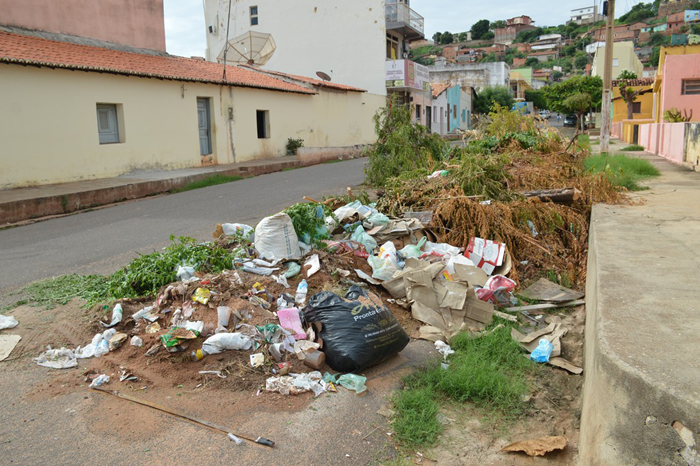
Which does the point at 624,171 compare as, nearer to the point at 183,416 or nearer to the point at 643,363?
the point at 643,363

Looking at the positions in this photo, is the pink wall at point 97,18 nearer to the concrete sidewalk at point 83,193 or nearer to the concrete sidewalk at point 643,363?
the concrete sidewalk at point 83,193

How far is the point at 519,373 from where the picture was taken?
13.3 feet

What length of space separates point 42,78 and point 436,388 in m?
12.8

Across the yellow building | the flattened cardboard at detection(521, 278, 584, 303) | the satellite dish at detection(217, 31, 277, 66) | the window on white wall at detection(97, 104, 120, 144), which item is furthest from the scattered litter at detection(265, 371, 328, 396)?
the yellow building

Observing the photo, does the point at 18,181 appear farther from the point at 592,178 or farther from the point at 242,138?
the point at 592,178

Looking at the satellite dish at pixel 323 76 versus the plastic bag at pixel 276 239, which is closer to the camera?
the plastic bag at pixel 276 239

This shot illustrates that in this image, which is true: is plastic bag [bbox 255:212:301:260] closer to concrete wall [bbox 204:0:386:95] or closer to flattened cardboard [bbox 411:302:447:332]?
flattened cardboard [bbox 411:302:447:332]

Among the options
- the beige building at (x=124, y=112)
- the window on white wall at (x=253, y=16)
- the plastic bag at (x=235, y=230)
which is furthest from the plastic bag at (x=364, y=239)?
the window on white wall at (x=253, y=16)

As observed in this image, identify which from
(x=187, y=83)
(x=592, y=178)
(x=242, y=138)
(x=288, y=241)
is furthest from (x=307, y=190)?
(x=242, y=138)

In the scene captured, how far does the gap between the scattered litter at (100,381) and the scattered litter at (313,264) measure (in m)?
1.97

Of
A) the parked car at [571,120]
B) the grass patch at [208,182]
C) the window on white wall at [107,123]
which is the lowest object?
the grass patch at [208,182]

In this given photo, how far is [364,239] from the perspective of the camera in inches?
242

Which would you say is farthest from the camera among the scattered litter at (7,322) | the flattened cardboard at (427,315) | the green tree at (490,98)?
the green tree at (490,98)

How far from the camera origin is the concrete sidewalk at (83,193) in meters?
10.2
